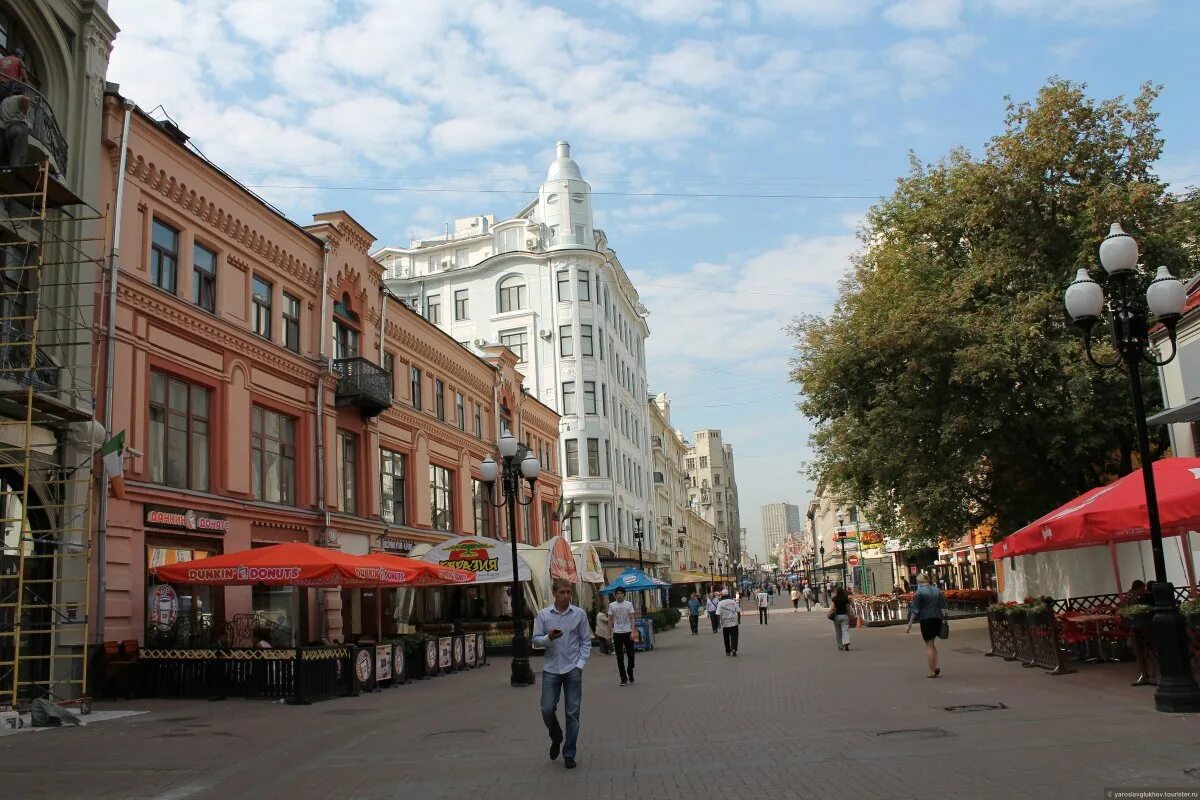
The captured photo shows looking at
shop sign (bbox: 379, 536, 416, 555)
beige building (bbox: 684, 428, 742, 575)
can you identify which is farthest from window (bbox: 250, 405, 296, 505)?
beige building (bbox: 684, 428, 742, 575)

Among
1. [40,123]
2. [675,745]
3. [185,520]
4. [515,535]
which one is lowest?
[675,745]

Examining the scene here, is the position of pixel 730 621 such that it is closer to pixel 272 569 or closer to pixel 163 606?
pixel 272 569

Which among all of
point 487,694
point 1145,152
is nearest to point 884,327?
point 1145,152

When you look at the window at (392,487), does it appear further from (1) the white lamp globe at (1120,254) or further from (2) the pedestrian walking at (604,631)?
(1) the white lamp globe at (1120,254)

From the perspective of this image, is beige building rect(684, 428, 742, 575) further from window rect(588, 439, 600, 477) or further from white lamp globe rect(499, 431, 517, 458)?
white lamp globe rect(499, 431, 517, 458)

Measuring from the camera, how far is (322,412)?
85.1 feet

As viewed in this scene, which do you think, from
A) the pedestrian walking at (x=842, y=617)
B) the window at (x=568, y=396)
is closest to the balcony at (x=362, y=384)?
the pedestrian walking at (x=842, y=617)

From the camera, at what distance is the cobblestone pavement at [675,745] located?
8.18 m

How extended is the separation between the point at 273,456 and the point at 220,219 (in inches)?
224

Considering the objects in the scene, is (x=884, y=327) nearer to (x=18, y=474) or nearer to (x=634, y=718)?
(x=634, y=718)

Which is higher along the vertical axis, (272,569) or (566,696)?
(272,569)

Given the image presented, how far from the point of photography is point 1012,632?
17.8 m

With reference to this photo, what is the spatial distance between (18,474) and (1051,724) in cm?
1519

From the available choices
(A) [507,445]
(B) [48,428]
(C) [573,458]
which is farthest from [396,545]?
(C) [573,458]
